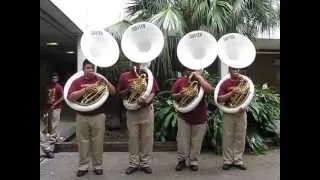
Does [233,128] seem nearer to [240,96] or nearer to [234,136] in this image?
[234,136]

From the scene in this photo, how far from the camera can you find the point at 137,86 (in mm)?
6102

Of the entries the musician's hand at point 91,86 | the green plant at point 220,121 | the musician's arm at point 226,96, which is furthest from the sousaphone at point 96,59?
the green plant at point 220,121

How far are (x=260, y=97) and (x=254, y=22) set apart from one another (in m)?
1.48

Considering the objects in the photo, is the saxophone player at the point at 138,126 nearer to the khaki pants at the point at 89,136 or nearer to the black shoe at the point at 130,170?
the black shoe at the point at 130,170

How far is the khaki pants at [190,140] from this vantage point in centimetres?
648

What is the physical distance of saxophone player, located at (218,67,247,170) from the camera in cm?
644

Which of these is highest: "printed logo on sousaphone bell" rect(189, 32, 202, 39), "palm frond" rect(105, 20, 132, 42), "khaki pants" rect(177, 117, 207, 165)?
"palm frond" rect(105, 20, 132, 42)

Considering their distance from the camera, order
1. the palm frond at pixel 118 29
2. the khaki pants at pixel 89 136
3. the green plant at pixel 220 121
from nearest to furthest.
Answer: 1. the khaki pants at pixel 89 136
2. the green plant at pixel 220 121
3. the palm frond at pixel 118 29

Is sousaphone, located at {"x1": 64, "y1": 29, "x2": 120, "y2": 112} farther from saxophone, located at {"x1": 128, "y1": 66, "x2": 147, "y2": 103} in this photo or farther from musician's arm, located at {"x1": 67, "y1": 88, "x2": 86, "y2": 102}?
saxophone, located at {"x1": 128, "y1": 66, "x2": 147, "y2": 103}

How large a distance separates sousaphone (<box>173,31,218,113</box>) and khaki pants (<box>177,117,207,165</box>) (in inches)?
10.9

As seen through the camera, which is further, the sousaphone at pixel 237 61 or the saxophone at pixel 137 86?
the sousaphone at pixel 237 61

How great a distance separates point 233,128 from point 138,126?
4.57 ft

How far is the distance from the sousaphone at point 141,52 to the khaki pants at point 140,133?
0.15 m

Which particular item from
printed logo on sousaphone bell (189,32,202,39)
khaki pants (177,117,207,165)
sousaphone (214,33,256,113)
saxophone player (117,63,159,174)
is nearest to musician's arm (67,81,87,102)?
saxophone player (117,63,159,174)
